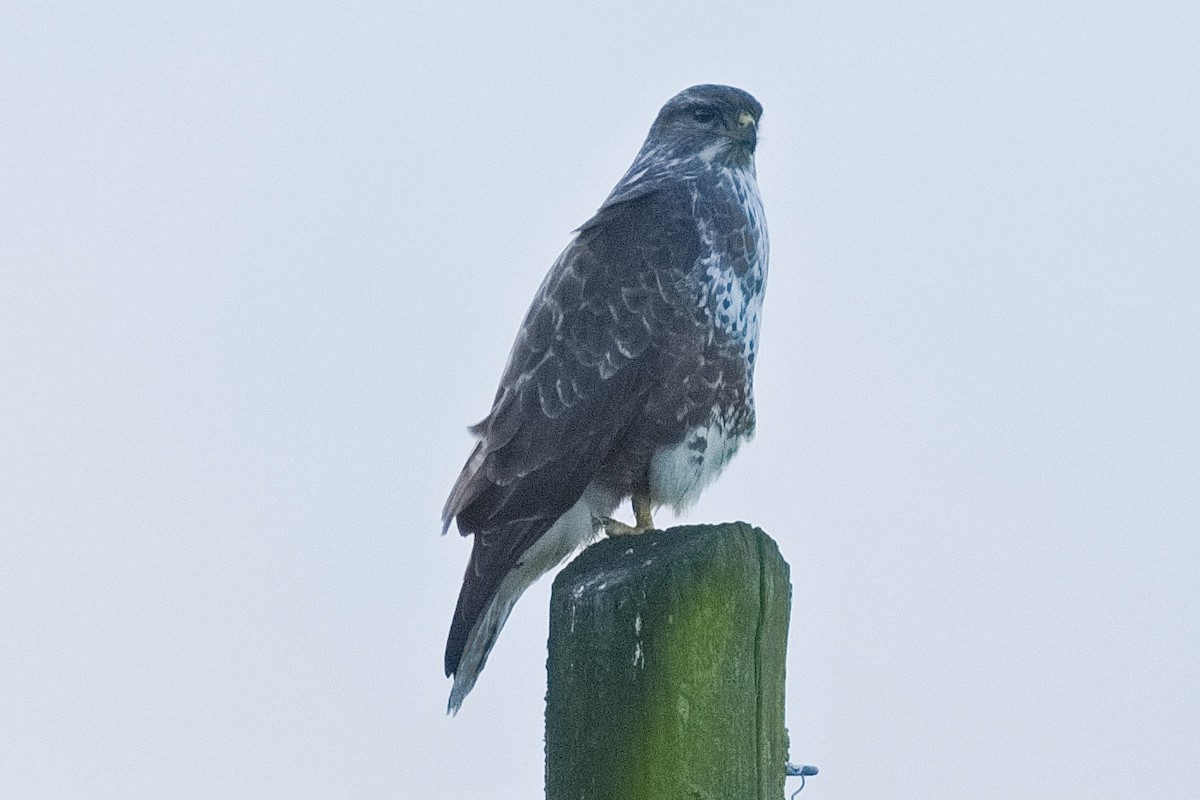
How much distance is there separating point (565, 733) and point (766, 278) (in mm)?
2873

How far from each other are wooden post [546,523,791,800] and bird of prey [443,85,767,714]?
187cm

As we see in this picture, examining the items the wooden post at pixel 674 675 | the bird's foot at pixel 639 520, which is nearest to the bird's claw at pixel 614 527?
the bird's foot at pixel 639 520

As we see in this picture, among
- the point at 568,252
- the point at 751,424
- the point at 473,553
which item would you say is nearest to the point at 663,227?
the point at 568,252

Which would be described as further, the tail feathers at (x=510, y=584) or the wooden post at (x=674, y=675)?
the tail feathers at (x=510, y=584)

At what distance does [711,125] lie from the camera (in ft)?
19.0

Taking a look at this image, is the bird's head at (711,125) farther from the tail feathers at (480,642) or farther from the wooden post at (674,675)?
the wooden post at (674,675)

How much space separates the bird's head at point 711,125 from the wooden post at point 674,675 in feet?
10.3

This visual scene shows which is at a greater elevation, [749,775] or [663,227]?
[663,227]

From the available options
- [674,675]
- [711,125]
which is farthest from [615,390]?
[674,675]

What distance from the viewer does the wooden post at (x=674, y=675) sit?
8.25 ft

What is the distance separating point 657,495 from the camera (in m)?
4.96

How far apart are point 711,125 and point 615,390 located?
4.36 feet

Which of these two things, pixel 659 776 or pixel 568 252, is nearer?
pixel 659 776

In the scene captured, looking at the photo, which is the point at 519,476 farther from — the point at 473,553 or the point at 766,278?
the point at 766,278
